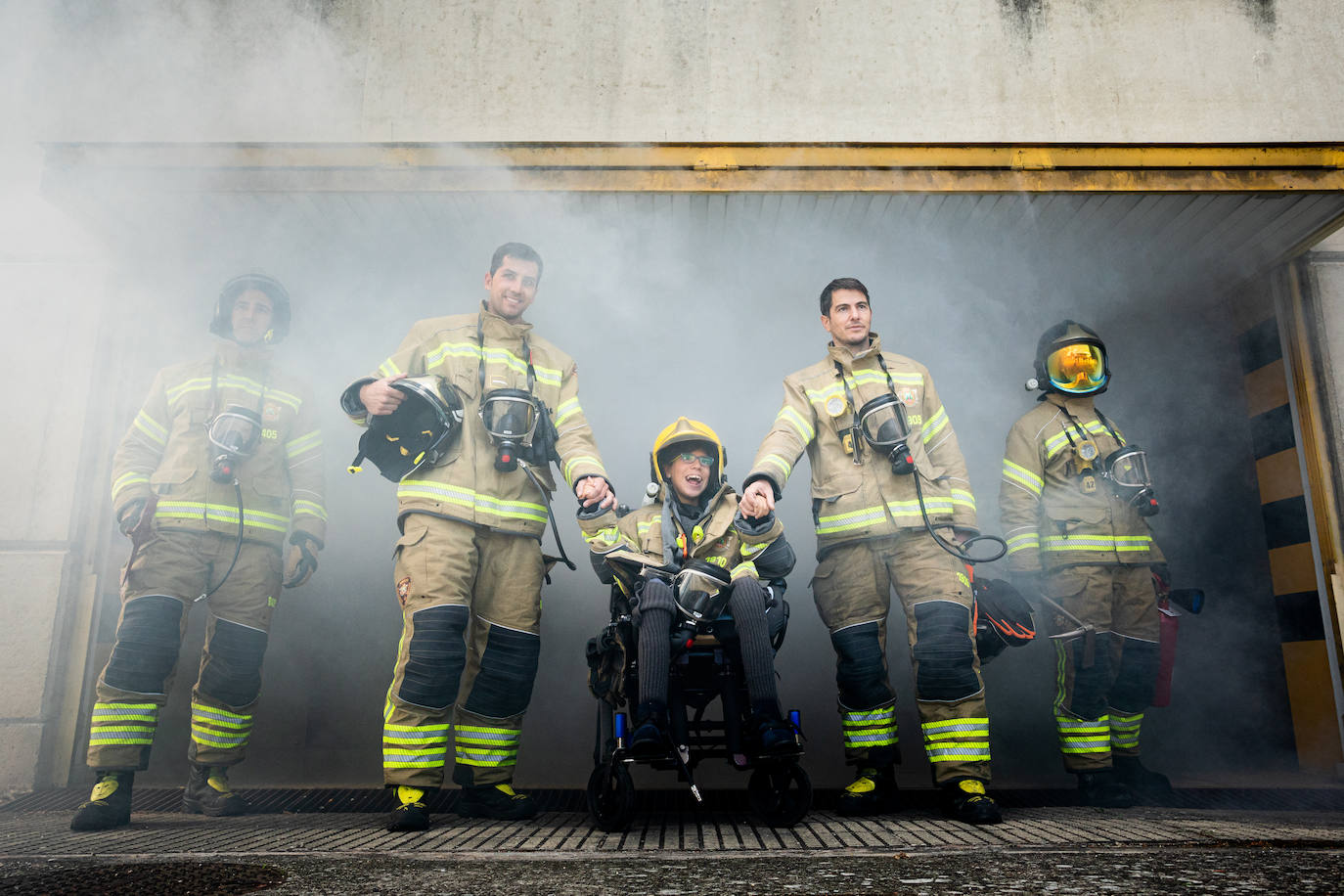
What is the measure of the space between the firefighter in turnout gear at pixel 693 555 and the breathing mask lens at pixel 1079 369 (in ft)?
5.41

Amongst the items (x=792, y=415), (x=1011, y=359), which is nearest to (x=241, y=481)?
(x=792, y=415)

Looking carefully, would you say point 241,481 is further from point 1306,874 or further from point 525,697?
point 1306,874

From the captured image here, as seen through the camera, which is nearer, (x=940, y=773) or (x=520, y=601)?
(x=940, y=773)

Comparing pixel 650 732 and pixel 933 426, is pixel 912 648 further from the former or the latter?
pixel 650 732

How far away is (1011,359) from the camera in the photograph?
17.3 ft

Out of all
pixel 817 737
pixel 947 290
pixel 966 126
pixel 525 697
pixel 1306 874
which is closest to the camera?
pixel 1306 874

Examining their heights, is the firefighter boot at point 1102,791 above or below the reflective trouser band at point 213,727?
below

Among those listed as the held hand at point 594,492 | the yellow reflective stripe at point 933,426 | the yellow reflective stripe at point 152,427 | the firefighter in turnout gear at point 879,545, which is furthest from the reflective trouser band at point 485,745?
the yellow reflective stripe at point 933,426

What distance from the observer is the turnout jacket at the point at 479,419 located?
285 cm

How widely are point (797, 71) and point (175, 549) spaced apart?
11.3 ft

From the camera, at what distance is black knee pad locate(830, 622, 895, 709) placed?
2.94 meters

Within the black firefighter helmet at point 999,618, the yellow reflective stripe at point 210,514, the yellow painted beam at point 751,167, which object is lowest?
the black firefighter helmet at point 999,618

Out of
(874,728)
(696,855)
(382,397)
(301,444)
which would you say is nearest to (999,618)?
(874,728)

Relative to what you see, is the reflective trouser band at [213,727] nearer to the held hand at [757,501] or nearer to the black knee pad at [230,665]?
the black knee pad at [230,665]
